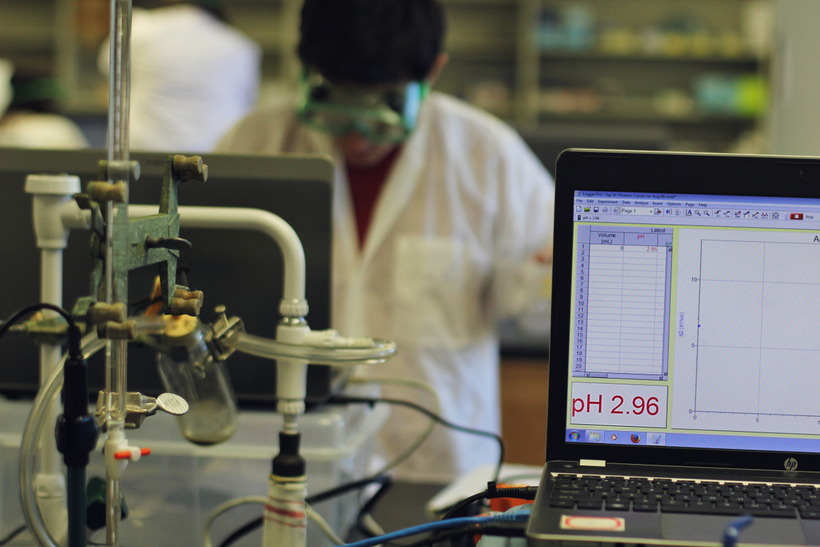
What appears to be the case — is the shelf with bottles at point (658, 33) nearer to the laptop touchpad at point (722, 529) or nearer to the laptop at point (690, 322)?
the laptop at point (690, 322)

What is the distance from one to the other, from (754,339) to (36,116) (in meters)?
2.97

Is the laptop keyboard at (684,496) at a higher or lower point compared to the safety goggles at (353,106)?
lower

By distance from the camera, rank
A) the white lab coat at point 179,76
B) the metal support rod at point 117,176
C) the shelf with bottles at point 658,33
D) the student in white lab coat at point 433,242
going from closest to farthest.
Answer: the metal support rod at point 117,176 < the student in white lab coat at point 433,242 < the white lab coat at point 179,76 < the shelf with bottles at point 658,33

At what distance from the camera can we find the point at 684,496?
60 cm

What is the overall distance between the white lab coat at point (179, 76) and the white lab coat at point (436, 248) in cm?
118

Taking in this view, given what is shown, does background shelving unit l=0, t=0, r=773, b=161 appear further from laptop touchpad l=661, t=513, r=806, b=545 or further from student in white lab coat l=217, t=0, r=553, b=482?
laptop touchpad l=661, t=513, r=806, b=545

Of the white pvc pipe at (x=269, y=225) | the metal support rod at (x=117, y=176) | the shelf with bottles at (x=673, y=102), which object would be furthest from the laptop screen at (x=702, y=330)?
the shelf with bottles at (x=673, y=102)

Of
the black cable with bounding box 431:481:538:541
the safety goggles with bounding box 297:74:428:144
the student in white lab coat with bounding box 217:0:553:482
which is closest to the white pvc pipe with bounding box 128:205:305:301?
the black cable with bounding box 431:481:538:541

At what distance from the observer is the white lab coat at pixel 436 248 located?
60.3 inches

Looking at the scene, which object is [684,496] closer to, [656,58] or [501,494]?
[501,494]

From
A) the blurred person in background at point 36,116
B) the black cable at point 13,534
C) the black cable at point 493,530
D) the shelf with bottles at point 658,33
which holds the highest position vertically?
the shelf with bottles at point 658,33

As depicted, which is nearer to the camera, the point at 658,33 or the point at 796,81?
the point at 796,81

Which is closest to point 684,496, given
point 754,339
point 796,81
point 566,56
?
point 754,339

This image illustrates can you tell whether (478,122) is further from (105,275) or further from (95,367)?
(105,275)
